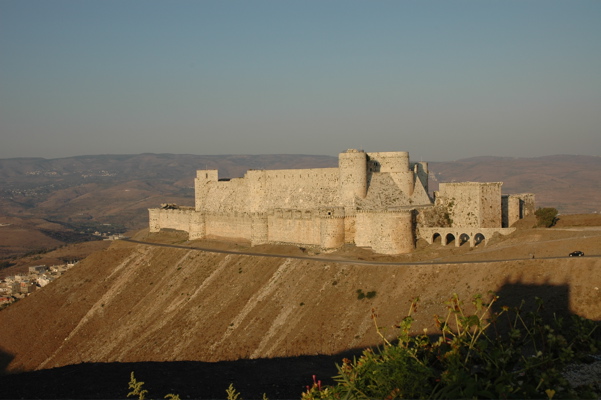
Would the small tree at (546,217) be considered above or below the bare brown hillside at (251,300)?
above

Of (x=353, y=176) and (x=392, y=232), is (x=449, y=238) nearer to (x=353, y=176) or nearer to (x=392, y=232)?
(x=392, y=232)

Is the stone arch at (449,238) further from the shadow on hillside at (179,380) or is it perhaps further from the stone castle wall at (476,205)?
the shadow on hillside at (179,380)

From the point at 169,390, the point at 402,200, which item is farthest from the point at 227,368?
the point at 402,200

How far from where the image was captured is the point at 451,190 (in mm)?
52938

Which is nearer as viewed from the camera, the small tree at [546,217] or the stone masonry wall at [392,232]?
the small tree at [546,217]

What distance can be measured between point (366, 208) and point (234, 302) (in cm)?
1476

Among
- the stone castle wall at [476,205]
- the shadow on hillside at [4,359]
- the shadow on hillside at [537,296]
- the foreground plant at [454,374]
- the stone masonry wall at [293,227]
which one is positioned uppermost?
the foreground plant at [454,374]

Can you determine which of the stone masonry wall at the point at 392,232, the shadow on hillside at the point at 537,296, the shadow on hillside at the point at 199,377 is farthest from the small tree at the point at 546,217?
the shadow on hillside at the point at 199,377

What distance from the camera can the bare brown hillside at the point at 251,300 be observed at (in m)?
35.9

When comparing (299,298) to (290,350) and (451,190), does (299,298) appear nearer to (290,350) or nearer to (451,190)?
(290,350)

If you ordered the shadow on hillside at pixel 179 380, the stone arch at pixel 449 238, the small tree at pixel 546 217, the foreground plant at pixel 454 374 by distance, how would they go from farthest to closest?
the stone arch at pixel 449 238 < the small tree at pixel 546 217 < the shadow on hillside at pixel 179 380 < the foreground plant at pixel 454 374

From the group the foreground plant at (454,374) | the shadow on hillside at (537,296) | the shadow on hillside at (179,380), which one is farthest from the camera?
the shadow on hillside at (537,296)

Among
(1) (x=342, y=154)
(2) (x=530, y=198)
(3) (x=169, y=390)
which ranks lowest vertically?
(3) (x=169, y=390)

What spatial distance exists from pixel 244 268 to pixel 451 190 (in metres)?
19.6
